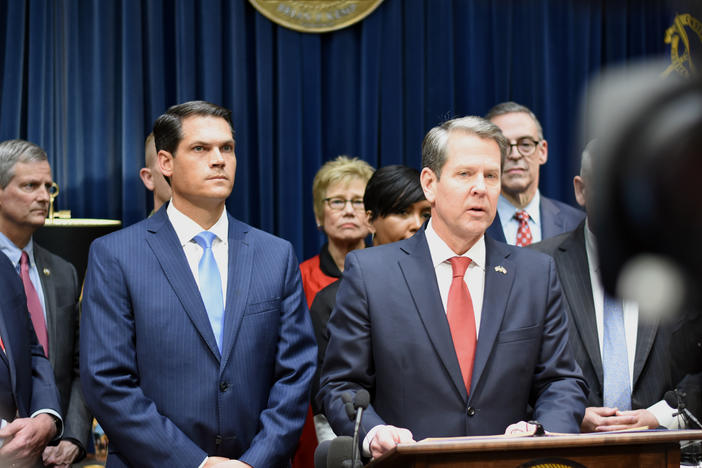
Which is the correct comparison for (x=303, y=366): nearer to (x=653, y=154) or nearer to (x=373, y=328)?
(x=373, y=328)

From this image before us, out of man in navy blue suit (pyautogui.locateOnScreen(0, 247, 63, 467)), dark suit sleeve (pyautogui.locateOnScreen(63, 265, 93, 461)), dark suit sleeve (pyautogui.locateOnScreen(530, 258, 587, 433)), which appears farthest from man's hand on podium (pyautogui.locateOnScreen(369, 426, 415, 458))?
dark suit sleeve (pyautogui.locateOnScreen(63, 265, 93, 461))

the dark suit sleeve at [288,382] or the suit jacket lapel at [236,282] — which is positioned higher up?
the suit jacket lapel at [236,282]

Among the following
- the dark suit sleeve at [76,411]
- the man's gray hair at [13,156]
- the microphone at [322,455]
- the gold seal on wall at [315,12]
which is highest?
the gold seal on wall at [315,12]

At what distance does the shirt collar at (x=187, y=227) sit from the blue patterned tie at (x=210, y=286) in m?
0.02

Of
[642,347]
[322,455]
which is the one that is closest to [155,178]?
[322,455]

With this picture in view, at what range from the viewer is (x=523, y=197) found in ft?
12.3

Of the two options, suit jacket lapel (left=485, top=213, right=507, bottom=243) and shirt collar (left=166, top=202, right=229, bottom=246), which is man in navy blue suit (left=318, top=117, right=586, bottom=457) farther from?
suit jacket lapel (left=485, top=213, right=507, bottom=243)

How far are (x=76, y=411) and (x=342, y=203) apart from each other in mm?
1465

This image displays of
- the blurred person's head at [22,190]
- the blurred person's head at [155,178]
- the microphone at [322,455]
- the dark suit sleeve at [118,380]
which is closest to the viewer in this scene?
the microphone at [322,455]

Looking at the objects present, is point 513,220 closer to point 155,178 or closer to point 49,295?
point 155,178

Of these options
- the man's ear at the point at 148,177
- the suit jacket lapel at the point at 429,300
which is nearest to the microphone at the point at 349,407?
the suit jacket lapel at the point at 429,300

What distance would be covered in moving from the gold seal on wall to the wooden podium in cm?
355

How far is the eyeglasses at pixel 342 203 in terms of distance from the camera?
3842 millimetres

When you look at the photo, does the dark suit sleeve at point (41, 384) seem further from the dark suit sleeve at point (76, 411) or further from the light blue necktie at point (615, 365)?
the light blue necktie at point (615, 365)
